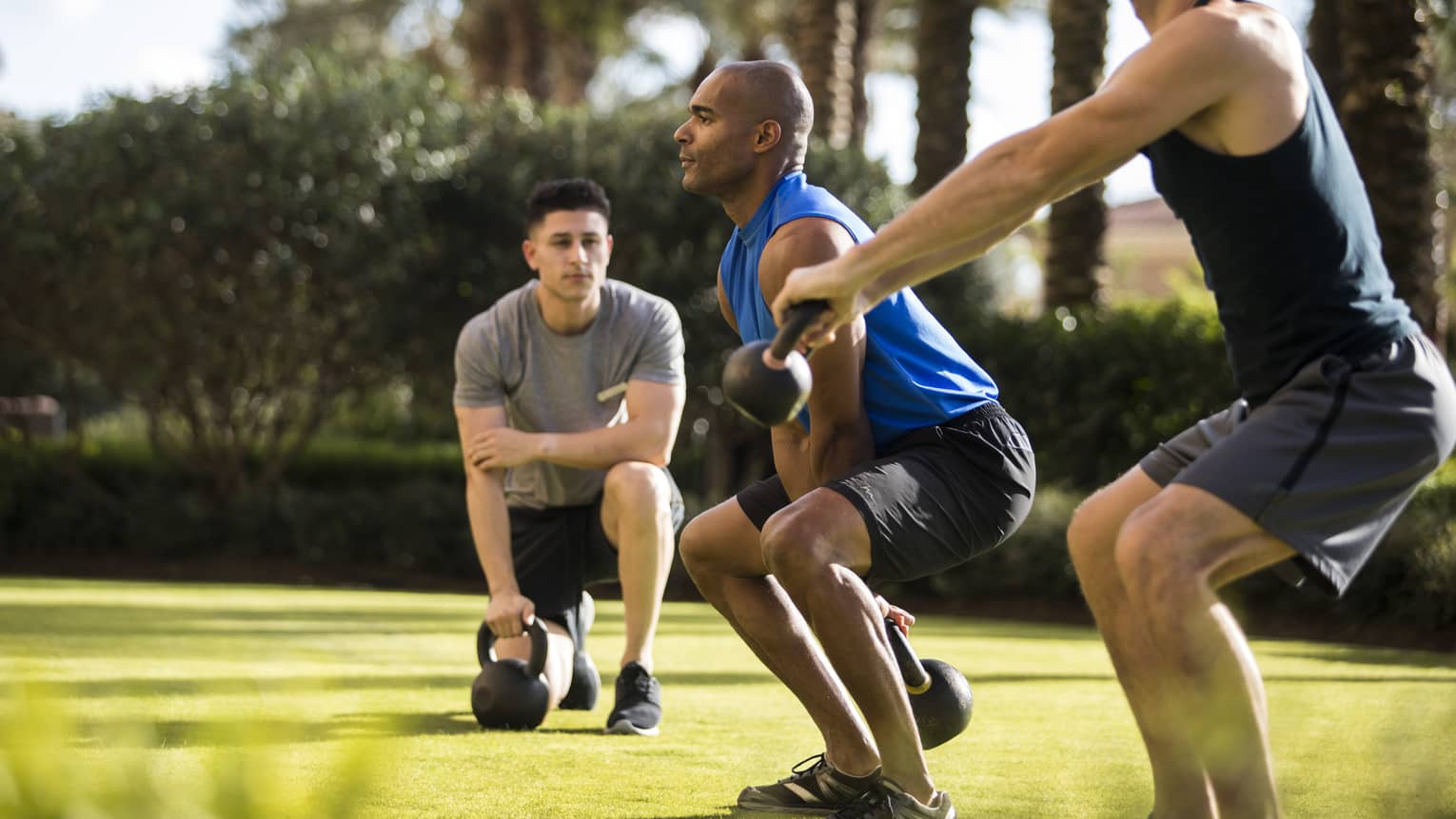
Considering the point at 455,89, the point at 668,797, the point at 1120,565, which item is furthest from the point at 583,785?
the point at 455,89

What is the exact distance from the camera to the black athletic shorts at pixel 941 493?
395 centimetres

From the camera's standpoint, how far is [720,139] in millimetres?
4320

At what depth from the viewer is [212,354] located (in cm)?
1509

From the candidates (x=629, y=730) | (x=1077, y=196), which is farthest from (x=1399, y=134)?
(x=629, y=730)

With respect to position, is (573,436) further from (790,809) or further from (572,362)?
(790,809)

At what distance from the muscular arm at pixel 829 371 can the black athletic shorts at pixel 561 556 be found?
2.35 metres

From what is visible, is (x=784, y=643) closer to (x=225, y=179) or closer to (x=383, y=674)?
(x=383, y=674)

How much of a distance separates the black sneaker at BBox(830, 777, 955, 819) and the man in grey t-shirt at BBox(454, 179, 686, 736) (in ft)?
6.31

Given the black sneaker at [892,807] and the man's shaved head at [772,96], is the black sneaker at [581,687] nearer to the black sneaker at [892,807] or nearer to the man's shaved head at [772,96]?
the black sneaker at [892,807]

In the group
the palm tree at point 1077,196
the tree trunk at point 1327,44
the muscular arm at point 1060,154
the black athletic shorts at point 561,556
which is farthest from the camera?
the palm tree at point 1077,196

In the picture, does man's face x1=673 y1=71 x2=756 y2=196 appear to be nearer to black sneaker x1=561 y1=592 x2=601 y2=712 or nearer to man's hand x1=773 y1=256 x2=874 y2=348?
man's hand x1=773 y1=256 x2=874 y2=348

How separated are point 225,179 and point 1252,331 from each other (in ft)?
42.3

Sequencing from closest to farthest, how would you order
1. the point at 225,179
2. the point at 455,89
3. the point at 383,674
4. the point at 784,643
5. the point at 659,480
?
1. the point at 784,643
2. the point at 659,480
3. the point at 383,674
4. the point at 225,179
5. the point at 455,89

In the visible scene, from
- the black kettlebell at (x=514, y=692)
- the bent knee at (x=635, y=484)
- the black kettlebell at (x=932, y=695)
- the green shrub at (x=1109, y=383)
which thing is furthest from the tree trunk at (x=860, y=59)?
the black kettlebell at (x=932, y=695)
